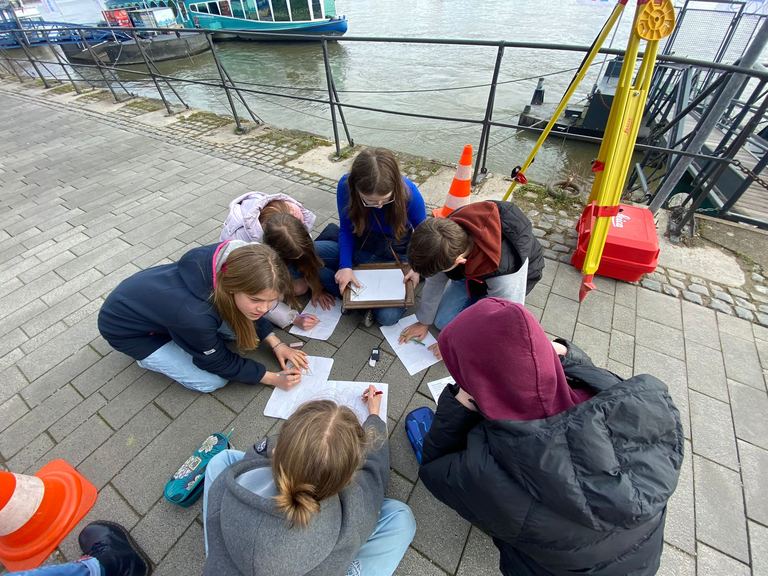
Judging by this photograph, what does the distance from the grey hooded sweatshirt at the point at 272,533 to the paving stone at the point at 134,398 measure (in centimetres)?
120

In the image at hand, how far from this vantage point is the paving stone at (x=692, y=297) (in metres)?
2.44

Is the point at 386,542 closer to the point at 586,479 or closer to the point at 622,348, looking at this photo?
the point at 586,479

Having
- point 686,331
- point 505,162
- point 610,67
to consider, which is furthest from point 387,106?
point 686,331

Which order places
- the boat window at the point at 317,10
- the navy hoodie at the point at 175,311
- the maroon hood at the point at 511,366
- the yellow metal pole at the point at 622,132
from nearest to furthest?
1. the maroon hood at the point at 511,366
2. the navy hoodie at the point at 175,311
3. the yellow metal pole at the point at 622,132
4. the boat window at the point at 317,10

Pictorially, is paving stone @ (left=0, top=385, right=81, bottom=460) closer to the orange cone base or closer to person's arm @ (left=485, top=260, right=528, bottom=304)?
person's arm @ (left=485, top=260, right=528, bottom=304)

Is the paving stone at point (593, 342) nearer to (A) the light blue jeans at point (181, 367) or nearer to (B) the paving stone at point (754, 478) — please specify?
(B) the paving stone at point (754, 478)

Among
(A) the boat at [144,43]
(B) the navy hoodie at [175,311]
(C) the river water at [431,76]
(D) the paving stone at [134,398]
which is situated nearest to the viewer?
(B) the navy hoodie at [175,311]

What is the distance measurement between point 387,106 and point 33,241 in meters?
8.93

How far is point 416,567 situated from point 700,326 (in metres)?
2.39

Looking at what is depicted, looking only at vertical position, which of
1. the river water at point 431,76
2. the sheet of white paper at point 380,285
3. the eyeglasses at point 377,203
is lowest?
the river water at point 431,76

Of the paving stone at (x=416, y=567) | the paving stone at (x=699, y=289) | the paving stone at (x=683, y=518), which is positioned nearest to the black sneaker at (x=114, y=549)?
the paving stone at (x=416, y=567)

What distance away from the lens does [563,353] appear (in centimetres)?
161

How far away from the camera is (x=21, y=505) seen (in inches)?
54.9

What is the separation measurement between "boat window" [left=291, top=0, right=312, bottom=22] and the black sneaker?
22.1 meters
